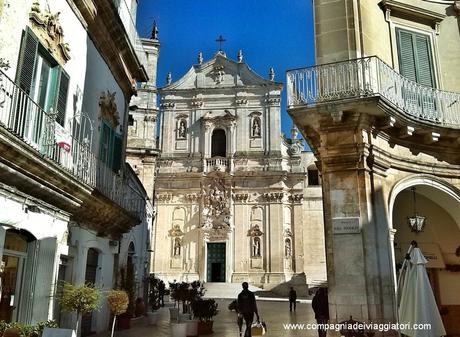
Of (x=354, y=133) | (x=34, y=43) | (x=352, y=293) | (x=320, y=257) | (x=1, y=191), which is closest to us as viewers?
(x=1, y=191)

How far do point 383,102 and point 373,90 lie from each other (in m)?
0.48

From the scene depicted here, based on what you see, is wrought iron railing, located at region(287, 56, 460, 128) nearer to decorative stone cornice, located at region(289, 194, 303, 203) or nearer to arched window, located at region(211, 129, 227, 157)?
decorative stone cornice, located at region(289, 194, 303, 203)

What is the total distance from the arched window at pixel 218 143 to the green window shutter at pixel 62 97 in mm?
27925

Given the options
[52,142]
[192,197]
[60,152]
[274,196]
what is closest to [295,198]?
[274,196]

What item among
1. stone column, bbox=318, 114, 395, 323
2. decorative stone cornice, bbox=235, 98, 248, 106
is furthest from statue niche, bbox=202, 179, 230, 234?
stone column, bbox=318, 114, 395, 323

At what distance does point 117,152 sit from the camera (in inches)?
504

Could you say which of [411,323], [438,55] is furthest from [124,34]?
[411,323]

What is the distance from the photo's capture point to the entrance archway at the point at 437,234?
36.1ft

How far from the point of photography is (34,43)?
25.1ft

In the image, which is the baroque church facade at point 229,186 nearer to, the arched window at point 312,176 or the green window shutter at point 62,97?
the arched window at point 312,176

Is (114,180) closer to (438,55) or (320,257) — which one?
(438,55)

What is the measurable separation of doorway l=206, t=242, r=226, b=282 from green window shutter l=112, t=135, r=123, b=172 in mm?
22512

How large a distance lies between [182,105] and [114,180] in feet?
89.4

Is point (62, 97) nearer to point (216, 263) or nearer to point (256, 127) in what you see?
point (216, 263)
